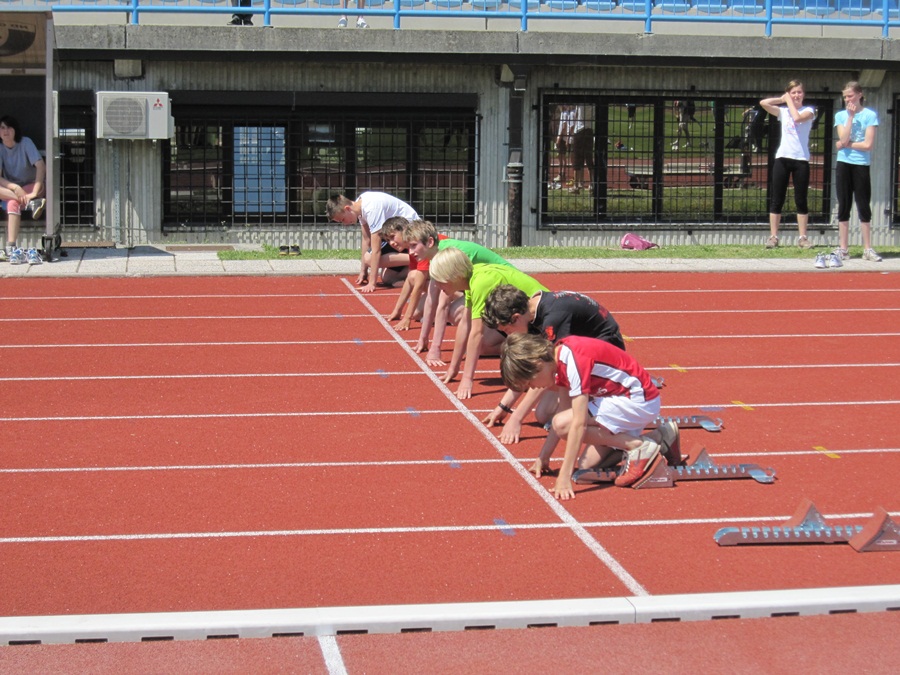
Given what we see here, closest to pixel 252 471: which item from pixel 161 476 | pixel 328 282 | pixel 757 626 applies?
pixel 161 476

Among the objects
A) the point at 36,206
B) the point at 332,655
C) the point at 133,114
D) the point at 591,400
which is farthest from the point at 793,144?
the point at 332,655

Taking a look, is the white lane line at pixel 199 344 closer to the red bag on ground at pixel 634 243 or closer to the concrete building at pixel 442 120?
the concrete building at pixel 442 120

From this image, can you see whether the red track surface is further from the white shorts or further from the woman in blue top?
the woman in blue top

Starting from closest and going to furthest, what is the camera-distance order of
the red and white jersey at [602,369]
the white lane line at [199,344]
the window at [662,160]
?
the red and white jersey at [602,369] → the white lane line at [199,344] → the window at [662,160]

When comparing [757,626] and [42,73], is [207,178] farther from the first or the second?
[757,626]

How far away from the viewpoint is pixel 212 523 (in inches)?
260

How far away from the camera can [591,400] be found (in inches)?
286

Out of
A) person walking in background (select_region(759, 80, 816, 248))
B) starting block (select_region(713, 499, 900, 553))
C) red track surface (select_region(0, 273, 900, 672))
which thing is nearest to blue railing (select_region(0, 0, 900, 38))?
person walking in background (select_region(759, 80, 816, 248))

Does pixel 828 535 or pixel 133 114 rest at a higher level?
pixel 133 114

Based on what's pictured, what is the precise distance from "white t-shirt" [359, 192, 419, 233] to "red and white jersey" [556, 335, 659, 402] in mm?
6824

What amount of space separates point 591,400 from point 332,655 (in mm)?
2808

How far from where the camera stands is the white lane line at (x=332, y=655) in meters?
4.82

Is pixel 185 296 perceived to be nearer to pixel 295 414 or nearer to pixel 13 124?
pixel 13 124

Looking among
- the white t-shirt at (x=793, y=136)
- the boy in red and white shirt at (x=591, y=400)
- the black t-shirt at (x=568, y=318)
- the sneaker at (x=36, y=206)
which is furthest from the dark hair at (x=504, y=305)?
the white t-shirt at (x=793, y=136)
